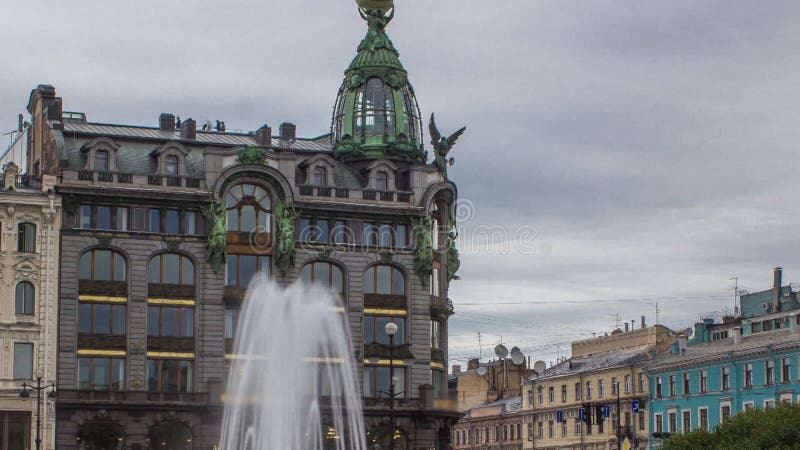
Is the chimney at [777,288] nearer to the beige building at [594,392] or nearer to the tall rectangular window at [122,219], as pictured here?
the beige building at [594,392]

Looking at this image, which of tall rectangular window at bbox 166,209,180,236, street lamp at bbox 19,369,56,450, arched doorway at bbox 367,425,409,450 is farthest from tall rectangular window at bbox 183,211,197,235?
arched doorway at bbox 367,425,409,450

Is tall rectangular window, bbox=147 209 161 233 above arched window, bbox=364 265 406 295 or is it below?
above

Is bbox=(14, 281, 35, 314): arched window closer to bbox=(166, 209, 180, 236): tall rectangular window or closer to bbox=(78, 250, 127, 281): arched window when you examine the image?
bbox=(78, 250, 127, 281): arched window

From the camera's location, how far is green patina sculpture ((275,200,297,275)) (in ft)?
301

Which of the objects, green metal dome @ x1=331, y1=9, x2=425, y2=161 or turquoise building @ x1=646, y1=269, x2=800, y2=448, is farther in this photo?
green metal dome @ x1=331, y1=9, x2=425, y2=161

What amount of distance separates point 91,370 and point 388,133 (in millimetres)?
25656

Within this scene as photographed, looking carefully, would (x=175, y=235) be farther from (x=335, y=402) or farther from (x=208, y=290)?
(x=335, y=402)

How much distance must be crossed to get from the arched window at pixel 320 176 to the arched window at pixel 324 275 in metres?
5.32

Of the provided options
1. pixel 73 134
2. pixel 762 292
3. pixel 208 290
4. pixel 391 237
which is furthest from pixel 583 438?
pixel 73 134

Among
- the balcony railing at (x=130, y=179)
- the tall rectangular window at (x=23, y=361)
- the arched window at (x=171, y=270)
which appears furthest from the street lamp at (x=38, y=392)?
the balcony railing at (x=130, y=179)

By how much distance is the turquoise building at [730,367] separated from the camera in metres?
98.1

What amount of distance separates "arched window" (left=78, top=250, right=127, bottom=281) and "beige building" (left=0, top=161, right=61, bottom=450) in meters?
1.72

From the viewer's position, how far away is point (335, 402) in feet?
300

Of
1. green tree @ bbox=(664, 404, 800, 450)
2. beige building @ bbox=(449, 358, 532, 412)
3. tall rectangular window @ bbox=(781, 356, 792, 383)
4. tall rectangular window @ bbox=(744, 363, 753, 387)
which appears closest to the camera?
green tree @ bbox=(664, 404, 800, 450)
